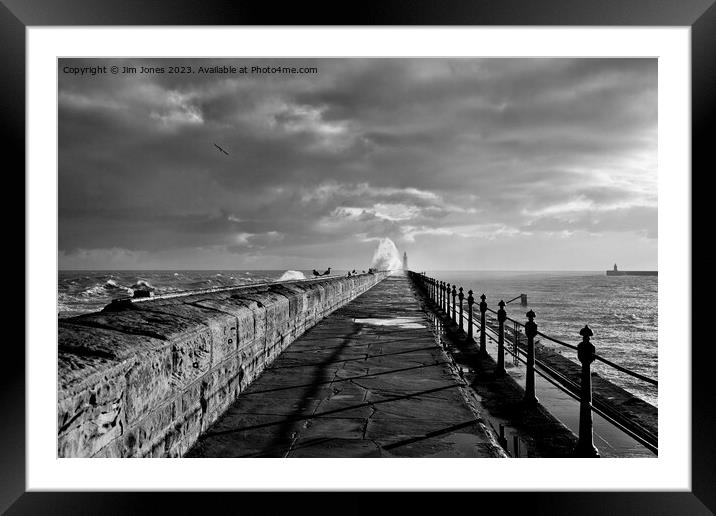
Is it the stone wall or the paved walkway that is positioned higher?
the stone wall

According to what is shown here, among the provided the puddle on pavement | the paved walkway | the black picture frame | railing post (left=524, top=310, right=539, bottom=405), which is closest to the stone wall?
the paved walkway

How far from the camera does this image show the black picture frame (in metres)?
2.88

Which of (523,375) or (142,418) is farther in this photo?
(523,375)

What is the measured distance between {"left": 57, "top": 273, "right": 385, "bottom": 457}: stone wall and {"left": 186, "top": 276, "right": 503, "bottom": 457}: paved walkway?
266mm

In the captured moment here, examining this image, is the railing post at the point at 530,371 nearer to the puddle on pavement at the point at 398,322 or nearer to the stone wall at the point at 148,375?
the stone wall at the point at 148,375

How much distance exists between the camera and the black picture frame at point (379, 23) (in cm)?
288

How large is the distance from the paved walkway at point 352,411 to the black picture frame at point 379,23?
31cm

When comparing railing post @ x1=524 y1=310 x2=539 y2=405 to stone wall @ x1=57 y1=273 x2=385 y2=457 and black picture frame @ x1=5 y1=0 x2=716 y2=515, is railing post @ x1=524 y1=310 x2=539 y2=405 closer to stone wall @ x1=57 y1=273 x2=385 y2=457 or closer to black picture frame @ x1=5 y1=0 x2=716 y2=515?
black picture frame @ x1=5 y1=0 x2=716 y2=515

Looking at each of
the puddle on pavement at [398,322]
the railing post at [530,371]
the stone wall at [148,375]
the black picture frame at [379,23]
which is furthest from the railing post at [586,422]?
the puddle on pavement at [398,322]
